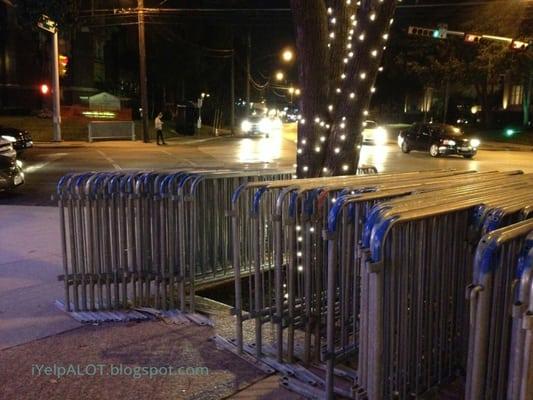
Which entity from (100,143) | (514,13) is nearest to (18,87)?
(100,143)

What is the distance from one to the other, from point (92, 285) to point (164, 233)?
2.74 feet

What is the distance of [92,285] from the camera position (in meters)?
5.36

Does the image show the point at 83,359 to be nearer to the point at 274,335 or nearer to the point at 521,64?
the point at 274,335

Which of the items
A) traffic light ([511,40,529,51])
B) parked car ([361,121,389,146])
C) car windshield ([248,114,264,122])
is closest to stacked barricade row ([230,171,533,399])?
traffic light ([511,40,529,51])

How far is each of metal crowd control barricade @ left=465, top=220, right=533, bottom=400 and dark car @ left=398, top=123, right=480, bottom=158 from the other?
24.1m

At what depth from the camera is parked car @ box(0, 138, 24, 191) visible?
12.2 meters

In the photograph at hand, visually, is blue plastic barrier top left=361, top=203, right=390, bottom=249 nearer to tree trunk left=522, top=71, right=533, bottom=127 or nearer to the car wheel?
the car wheel

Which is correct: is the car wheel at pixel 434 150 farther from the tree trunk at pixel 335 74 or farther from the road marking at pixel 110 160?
the tree trunk at pixel 335 74

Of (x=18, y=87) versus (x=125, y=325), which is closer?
(x=125, y=325)

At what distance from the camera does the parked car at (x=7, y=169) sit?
40.2 feet

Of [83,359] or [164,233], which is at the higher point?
[164,233]

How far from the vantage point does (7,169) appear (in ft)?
40.6

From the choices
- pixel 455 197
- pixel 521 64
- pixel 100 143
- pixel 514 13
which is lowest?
pixel 100 143

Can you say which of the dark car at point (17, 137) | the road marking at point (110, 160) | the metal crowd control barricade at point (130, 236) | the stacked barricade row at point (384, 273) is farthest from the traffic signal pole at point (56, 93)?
the stacked barricade row at point (384, 273)
